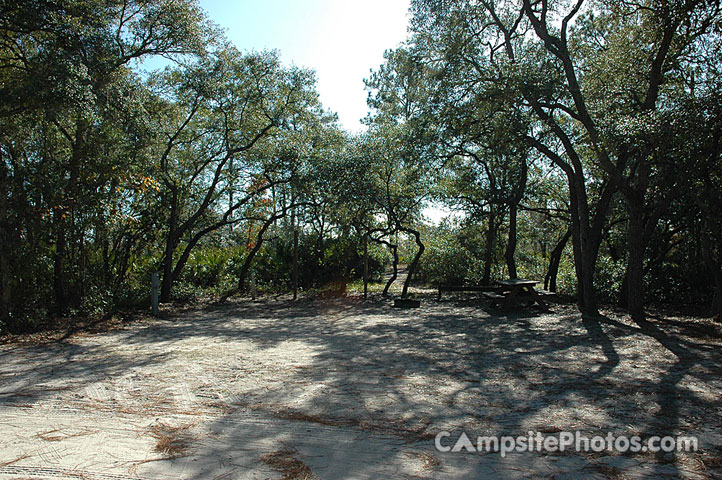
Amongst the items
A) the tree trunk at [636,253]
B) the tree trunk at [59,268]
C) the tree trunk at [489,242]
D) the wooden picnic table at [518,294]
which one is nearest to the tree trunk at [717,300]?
the tree trunk at [636,253]

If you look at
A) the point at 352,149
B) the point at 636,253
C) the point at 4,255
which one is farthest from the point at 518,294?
the point at 4,255

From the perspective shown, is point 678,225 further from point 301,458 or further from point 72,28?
point 72,28

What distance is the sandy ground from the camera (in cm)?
291

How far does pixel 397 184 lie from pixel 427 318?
18.1ft

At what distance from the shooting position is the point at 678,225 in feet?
36.6

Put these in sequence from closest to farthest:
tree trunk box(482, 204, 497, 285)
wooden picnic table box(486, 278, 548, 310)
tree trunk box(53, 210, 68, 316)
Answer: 1. tree trunk box(53, 210, 68, 316)
2. wooden picnic table box(486, 278, 548, 310)
3. tree trunk box(482, 204, 497, 285)

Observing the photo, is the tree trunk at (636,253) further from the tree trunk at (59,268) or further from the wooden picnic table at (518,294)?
the tree trunk at (59,268)

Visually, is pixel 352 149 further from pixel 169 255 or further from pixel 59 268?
pixel 59 268

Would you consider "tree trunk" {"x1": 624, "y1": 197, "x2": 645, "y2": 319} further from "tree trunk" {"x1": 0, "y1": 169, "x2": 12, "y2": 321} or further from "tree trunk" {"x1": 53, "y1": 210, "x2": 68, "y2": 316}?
"tree trunk" {"x1": 0, "y1": 169, "x2": 12, "y2": 321}

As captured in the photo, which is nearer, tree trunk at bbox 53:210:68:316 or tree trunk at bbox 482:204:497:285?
tree trunk at bbox 53:210:68:316

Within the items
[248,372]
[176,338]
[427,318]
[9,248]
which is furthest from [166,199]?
[248,372]

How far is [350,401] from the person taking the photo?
4.22 meters

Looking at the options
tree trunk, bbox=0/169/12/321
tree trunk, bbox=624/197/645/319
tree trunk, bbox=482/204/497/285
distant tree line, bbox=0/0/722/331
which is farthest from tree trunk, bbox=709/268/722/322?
tree trunk, bbox=0/169/12/321

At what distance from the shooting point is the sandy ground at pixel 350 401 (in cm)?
291
